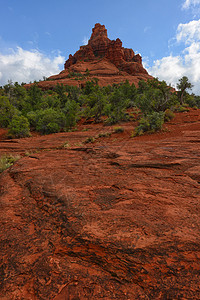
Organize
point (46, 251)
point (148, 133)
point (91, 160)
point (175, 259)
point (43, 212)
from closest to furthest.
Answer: point (175, 259), point (46, 251), point (43, 212), point (91, 160), point (148, 133)

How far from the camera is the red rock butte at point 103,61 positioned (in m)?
67.5

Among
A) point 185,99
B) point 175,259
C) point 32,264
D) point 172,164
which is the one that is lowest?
point 32,264

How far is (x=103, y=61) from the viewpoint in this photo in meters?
77.8

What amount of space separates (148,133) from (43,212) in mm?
10079

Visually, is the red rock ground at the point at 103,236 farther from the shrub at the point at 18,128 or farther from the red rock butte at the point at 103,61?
the red rock butte at the point at 103,61

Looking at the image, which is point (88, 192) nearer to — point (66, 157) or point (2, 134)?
point (66, 157)

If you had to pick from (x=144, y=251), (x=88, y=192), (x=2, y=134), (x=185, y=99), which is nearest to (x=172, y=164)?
(x=88, y=192)

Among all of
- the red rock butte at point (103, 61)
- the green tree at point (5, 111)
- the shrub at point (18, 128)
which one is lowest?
the shrub at point (18, 128)

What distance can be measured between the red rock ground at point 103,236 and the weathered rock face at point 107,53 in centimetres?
8277

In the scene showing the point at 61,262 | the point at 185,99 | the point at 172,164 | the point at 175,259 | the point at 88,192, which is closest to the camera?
the point at 175,259

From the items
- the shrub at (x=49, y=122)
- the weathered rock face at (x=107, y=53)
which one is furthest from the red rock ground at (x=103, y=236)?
the weathered rock face at (x=107, y=53)

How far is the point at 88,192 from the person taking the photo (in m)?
3.17

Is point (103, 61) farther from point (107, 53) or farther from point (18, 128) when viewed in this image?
point (18, 128)

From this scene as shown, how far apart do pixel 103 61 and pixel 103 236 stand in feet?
298
